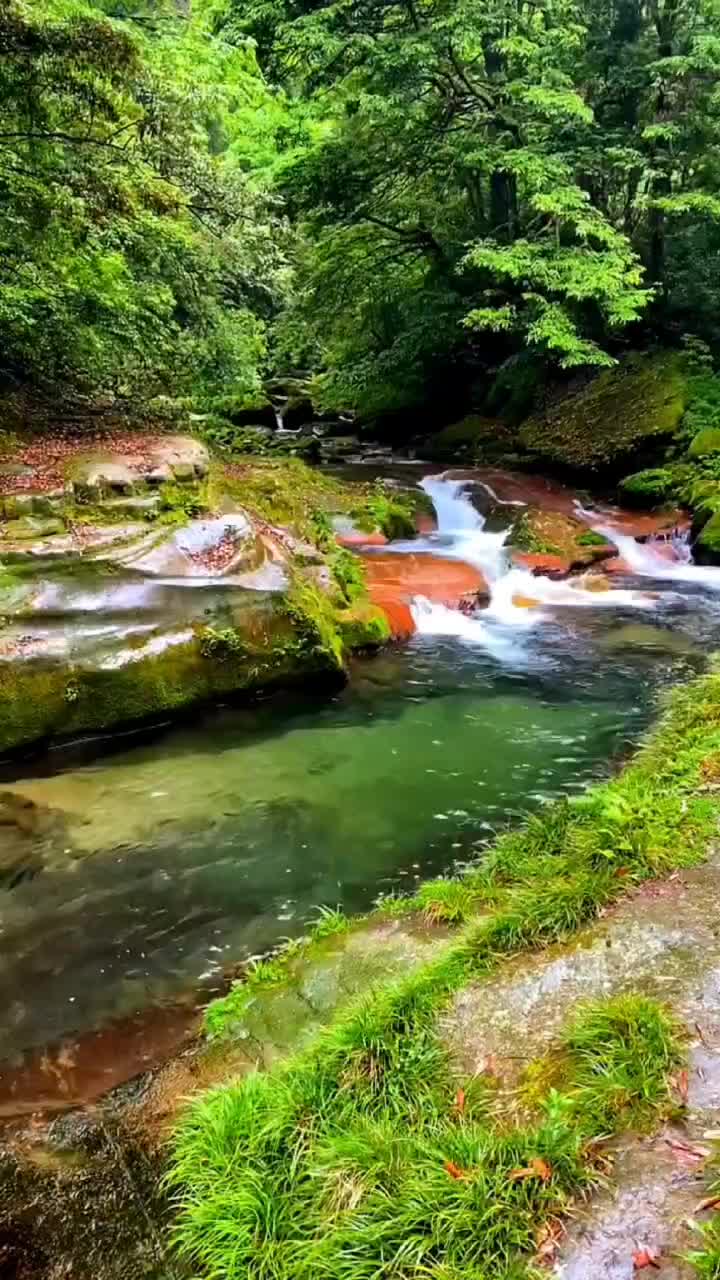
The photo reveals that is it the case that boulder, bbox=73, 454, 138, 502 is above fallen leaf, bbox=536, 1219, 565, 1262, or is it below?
above

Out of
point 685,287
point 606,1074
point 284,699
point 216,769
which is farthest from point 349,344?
point 606,1074

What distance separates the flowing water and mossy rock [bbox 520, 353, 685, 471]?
6.34 meters

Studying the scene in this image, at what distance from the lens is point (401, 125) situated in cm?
1562

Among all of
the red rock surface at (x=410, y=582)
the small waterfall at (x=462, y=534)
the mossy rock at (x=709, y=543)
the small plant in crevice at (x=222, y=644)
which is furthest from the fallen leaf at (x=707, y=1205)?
the mossy rock at (x=709, y=543)

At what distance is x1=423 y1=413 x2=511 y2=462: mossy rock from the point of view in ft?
62.3

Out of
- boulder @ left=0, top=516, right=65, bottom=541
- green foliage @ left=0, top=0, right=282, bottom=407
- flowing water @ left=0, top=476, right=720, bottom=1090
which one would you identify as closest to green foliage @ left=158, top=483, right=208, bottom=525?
boulder @ left=0, top=516, right=65, bottom=541

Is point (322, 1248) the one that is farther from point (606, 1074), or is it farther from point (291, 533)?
point (291, 533)

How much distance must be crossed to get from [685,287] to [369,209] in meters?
6.40

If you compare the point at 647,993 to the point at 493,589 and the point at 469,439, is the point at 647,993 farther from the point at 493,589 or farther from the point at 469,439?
the point at 469,439

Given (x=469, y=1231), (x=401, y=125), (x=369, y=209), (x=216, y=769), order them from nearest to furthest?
(x=469, y=1231) < (x=216, y=769) < (x=401, y=125) < (x=369, y=209)

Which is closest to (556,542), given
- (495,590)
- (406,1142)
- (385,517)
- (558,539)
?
(558,539)

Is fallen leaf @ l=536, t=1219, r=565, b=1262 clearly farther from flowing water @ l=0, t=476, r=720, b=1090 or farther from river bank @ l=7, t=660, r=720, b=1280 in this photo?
flowing water @ l=0, t=476, r=720, b=1090

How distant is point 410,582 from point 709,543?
469 cm

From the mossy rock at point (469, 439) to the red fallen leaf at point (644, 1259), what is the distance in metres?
17.3
